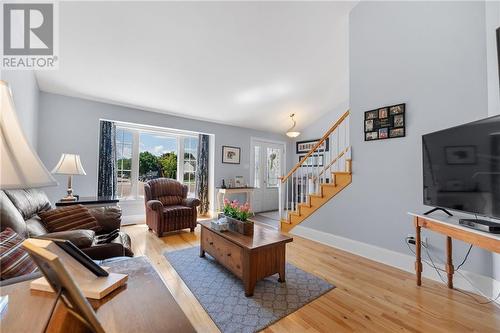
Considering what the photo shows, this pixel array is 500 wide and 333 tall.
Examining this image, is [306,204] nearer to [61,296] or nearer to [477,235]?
[477,235]

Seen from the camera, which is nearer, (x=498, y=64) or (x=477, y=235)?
(x=477, y=235)

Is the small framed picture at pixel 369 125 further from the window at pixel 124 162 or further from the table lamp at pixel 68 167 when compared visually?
the window at pixel 124 162

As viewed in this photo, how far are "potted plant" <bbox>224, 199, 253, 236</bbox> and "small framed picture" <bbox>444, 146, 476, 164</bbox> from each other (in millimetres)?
1876

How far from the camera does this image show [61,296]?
0.49 metres

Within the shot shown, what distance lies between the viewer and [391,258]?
248 cm

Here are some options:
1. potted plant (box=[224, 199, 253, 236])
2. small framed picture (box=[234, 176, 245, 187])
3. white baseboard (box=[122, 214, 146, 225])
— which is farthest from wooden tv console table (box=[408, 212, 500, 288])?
white baseboard (box=[122, 214, 146, 225])

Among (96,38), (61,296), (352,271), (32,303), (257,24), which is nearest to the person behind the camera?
(61,296)

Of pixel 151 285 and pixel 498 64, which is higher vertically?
pixel 498 64

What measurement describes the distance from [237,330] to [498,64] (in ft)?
9.82

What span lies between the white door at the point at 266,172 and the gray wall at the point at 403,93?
290 centimetres

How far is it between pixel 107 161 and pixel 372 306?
4.43m

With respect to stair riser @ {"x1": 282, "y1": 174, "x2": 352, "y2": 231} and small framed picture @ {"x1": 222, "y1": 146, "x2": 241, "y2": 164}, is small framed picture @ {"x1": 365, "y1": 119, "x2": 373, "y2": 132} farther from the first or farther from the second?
small framed picture @ {"x1": 222, "y1": 146, "x2": 241, "y2": 164}

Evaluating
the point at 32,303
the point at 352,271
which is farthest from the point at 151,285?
the point at 352,271

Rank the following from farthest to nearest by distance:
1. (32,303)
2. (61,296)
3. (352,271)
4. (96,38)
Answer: (96,38) < (352,271) < (32,303) < (61,296)
